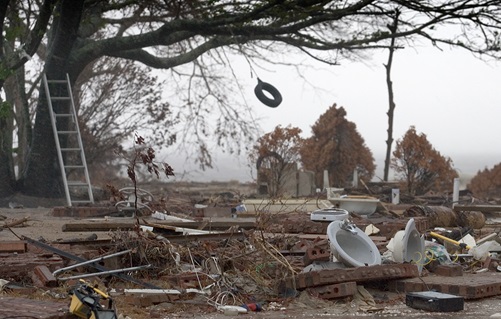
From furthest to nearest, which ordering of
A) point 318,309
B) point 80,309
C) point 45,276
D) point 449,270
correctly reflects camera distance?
1. point 449,270
2. point 45,276
3. point 318,309
4. point 80,309

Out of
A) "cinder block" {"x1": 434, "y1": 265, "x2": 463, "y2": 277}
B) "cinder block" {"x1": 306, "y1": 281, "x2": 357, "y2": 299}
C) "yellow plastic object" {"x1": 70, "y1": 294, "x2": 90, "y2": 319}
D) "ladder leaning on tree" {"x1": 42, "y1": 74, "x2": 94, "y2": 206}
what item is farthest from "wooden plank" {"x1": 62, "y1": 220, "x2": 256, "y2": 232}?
"ladder leaning on tree" {"x1": 42, "y1": 74, "x2": 94, "y2": 206}

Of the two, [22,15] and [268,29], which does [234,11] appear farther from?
[22,15]

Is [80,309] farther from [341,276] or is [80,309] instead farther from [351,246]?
[351,246]

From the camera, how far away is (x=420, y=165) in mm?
21453

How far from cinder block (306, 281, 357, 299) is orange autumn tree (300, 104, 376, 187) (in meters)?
15.2

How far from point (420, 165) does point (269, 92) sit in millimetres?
4118

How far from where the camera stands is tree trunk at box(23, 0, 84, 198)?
2058cm

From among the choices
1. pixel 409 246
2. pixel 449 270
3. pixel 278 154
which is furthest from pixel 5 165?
pixel 449 270

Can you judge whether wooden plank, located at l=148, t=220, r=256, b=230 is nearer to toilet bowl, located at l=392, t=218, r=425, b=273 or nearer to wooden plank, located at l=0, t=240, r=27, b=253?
wooden plank, located at l=0, t=240, r=27, b=253

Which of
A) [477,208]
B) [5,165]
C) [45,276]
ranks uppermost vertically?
[5,165]

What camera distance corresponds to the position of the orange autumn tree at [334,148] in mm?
23453

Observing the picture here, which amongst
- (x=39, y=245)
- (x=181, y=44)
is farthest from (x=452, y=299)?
(x=181, y=44)

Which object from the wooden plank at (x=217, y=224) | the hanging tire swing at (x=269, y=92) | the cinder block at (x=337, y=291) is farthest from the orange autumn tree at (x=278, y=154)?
the cinder block at (x=337, y=291)

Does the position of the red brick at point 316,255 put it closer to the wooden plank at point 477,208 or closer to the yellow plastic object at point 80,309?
the yellow plastic object at point 80,309
